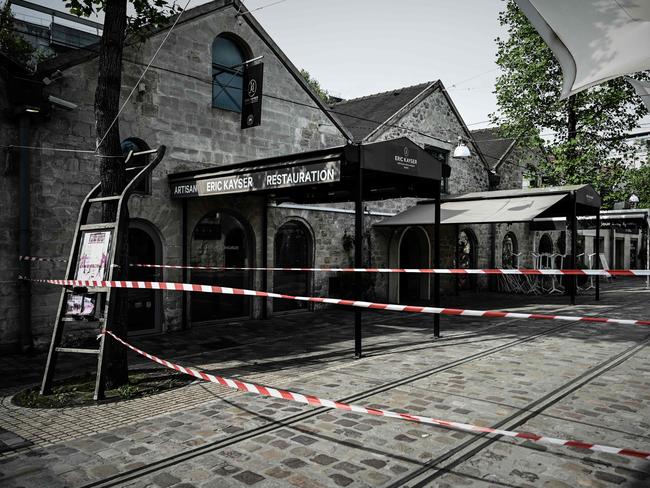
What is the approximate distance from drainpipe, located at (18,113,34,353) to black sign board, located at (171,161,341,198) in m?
2.74

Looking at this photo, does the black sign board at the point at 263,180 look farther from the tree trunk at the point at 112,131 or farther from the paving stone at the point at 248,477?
the paving stone at the point at 248,477

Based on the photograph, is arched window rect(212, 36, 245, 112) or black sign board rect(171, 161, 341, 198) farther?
arched window rect(212, 36, 245, 112)

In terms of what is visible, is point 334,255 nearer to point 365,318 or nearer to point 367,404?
point 365,318

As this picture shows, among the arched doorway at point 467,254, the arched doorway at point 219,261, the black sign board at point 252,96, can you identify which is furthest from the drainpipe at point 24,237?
the arched doorway at point 467,254

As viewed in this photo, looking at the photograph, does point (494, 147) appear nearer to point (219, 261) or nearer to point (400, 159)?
point (219, 261)

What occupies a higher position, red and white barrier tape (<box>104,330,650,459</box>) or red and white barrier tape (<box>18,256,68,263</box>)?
red and white barrier tape (<box>18,256,68,263</box>)

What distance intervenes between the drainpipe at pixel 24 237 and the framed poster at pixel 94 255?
262 cm

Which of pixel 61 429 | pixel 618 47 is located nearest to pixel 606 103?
pixel 618 47

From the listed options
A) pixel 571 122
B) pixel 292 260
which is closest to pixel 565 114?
pixel 571 122

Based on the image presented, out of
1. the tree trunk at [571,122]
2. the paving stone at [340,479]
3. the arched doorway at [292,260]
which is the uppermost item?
the tree trunk at [571,122]

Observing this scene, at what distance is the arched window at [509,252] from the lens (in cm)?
2233

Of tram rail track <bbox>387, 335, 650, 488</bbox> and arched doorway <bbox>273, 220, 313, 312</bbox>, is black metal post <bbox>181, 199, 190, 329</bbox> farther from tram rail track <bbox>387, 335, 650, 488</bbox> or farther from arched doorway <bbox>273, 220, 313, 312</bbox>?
tram rail track <bbox>387, 335, 650, 488</bbox>

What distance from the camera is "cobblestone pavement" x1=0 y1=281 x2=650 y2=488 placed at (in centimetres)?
378

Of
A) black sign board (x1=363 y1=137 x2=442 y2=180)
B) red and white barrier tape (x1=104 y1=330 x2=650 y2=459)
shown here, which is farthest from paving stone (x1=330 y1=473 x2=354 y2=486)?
black sign board (x1=363 y1=137 x2=442 y2=180)
